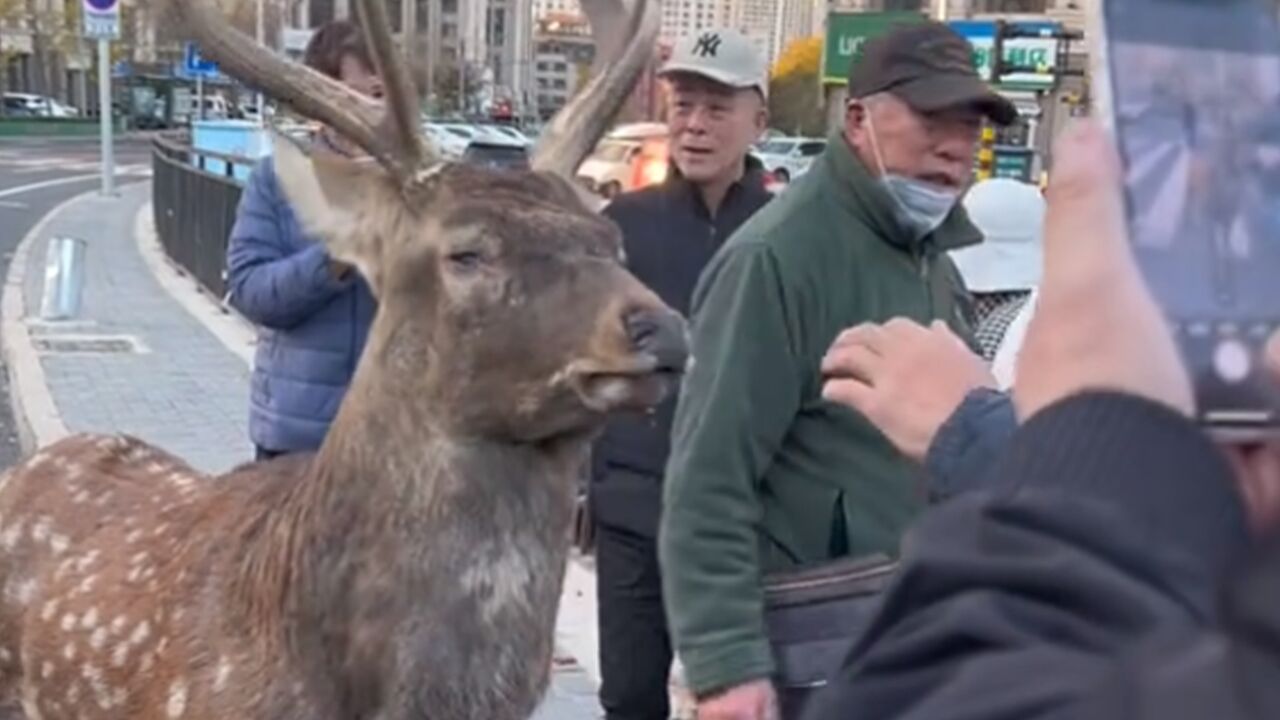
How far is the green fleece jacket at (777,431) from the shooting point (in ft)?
10.6

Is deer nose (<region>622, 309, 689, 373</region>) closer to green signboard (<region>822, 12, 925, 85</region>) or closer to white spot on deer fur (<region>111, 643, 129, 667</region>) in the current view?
white spot on deer fur (<region>111, 643, 129, 667</region>)

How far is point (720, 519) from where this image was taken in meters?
3.24

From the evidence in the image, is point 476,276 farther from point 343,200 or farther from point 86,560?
point 86,560

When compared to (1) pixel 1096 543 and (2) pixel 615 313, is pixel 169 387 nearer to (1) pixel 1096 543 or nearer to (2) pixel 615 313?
(2) pixel 615 313

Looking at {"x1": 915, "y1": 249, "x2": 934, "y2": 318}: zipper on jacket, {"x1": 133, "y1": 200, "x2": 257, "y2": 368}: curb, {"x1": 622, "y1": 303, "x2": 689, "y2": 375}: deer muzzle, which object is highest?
{"x1": 915, "y1": 249, "x2": 934, "y2": 318}: zipper on jacket

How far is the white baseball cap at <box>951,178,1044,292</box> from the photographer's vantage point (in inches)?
198

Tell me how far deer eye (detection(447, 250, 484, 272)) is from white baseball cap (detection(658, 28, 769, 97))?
1.47 metres

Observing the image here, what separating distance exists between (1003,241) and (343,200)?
7.86 feet

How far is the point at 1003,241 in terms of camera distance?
5.27 m

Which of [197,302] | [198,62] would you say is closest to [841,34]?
[197,302]

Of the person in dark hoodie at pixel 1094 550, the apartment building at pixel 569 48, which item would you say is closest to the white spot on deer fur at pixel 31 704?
the apartment building at pixel 569 48

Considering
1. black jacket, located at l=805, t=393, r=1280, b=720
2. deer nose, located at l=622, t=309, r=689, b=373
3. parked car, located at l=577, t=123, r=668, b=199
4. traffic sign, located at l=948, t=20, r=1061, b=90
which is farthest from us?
traffic sign, located at l=948, t=20, r=1061, b=90

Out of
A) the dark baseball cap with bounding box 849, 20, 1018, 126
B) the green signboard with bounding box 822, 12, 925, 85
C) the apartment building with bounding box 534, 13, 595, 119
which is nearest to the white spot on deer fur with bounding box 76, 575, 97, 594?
the apartment building with bounding box 534, 13, 595, 119

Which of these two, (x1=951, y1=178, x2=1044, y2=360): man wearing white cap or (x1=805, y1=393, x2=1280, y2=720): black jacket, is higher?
(x1=805, y1=393, x2=1280, y2=720): black jacket
